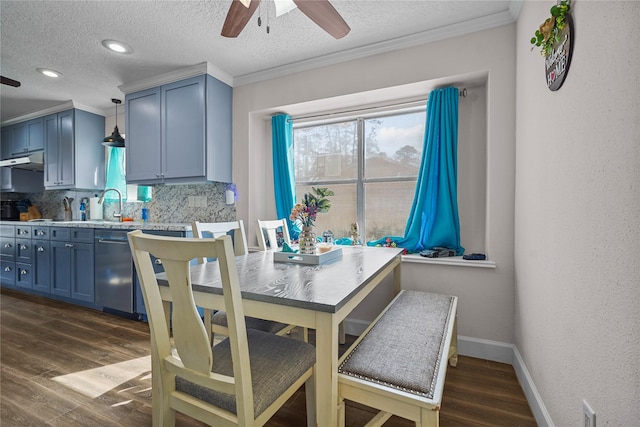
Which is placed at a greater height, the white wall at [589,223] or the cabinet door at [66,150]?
the cabinet door at [66,150]

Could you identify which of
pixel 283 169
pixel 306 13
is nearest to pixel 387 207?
pixel 283 169

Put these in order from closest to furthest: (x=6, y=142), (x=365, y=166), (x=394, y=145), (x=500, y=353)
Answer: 1. (x=500, y=353)
2. (x=394, y=145)
3. (x=365, y=166)
4. (x=6, y=142)

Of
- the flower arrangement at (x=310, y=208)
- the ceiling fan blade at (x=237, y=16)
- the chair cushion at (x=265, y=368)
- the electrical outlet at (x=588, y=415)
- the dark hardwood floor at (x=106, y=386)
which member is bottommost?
the dark hardwood floor at (x=106, y=386)

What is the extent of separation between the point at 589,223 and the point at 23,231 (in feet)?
18.1

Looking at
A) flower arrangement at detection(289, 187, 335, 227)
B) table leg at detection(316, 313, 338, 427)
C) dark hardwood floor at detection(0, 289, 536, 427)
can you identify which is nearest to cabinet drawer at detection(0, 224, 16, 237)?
dark hardwood floor at detection(0, 289, 536, 427)

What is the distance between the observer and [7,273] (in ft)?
12.7

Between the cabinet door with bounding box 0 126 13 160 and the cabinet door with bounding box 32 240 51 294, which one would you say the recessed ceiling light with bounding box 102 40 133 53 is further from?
the cabinet door with bounding box 0 126 13 160

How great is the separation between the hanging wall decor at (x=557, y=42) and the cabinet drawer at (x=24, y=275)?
215 inches

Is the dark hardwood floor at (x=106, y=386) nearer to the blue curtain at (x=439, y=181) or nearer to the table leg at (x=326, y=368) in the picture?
the table leg at (x=326, y=368)

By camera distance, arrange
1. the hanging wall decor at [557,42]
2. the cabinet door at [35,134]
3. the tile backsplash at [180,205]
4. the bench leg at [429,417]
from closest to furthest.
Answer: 1. the bench leg at [429,417]
2. the hanging wall decor at [557,42]
3. the tile backsplash at [180,205]
4. the cabinet door at [35,134]

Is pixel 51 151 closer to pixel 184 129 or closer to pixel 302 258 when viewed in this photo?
pixel 184 129

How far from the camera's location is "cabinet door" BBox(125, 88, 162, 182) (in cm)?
305

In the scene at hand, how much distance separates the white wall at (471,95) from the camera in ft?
6.64

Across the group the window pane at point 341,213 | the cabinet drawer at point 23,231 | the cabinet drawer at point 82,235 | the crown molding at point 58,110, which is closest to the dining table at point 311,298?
the window pane at point 341,213
